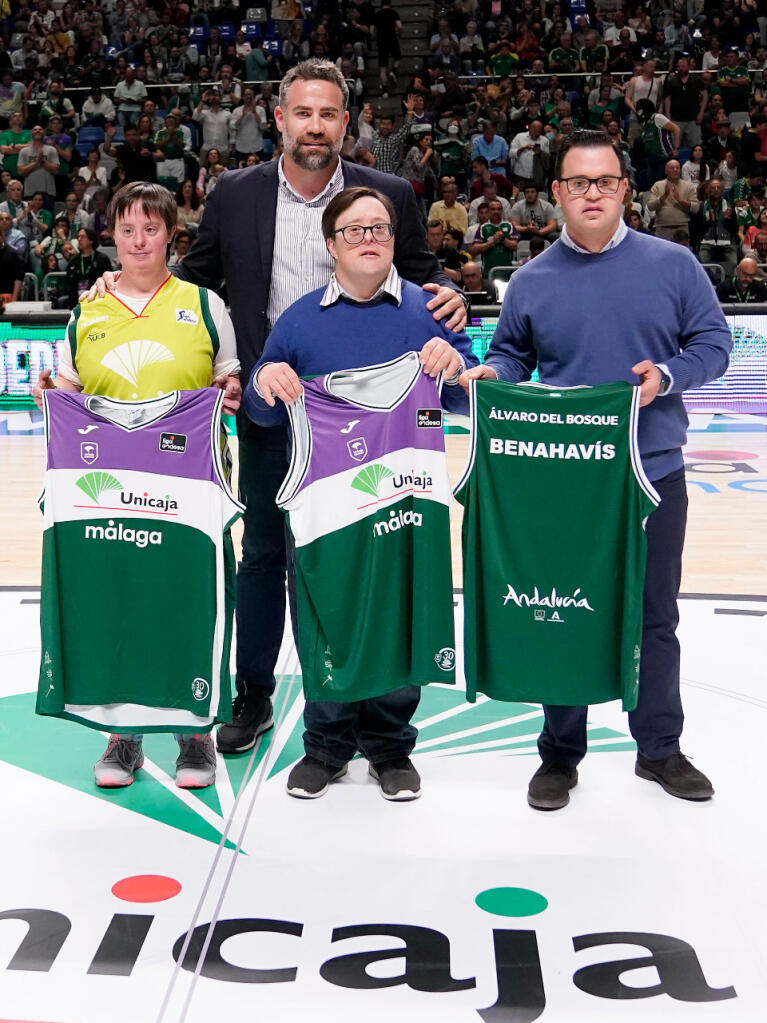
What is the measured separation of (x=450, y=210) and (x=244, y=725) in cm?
999

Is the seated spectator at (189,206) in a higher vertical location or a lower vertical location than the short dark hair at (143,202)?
higher

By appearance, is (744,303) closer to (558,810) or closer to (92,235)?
(92,235)

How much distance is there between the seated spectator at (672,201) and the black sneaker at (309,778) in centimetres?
1045

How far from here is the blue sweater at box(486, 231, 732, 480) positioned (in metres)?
3.11

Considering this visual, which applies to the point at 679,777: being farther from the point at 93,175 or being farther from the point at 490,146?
the point at 93,175

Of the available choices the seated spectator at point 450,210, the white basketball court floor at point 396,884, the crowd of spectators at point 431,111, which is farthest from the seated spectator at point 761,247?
the white basketball court floor at point 396,884

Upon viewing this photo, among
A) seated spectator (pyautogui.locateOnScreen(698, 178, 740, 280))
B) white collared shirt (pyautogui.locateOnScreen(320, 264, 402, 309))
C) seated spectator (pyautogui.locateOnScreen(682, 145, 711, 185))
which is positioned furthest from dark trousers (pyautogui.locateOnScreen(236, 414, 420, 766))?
seated spectator (pyautogui.locateOnScreen(682, 145, 711, 185))

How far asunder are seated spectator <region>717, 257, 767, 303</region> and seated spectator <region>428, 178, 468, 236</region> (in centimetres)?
302

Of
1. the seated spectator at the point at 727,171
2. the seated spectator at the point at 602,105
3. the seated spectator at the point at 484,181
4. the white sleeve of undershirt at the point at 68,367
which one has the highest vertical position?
the seated spectator at the point at 602,105

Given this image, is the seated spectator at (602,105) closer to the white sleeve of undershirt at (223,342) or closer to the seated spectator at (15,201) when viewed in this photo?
the seated spectator at (15,201)

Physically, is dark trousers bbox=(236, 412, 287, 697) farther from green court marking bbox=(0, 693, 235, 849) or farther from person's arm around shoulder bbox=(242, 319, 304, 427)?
green court marking bbox=(0, 693, 235, 849)

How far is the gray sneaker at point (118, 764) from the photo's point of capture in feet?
11.2

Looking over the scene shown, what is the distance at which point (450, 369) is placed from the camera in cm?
312

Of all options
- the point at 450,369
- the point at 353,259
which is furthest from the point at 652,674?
the point at 353,259
